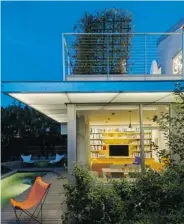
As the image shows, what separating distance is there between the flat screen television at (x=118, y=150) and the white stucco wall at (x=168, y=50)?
403 cm

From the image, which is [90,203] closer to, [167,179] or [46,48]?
[167,179]

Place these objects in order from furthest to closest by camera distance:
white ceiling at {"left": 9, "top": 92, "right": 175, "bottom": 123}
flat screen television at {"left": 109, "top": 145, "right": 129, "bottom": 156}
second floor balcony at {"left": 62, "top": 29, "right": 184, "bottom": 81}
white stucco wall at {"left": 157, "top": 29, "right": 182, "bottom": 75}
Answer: white stucco wall at {"left": 157, "top": 29, "right": 182, "bottom": 75} → flat screen television at {"left": 109, "top": 145, "right": 129, "bottom": 156} → second floor balcony at {"left": 62, "top": 29, "right": 184, "bottom": 81} → white ceiling at {"left": 9, "top": 92, "right": 175, "bottom": 123}

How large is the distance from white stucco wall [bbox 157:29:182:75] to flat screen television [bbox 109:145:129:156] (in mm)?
4030

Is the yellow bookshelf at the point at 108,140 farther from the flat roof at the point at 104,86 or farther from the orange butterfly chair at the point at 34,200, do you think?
the flat roof at the point at 104,86

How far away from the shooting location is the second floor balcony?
381 inches

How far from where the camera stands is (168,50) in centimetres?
1656

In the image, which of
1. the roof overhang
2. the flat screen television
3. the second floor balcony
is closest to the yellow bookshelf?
the flat screen television

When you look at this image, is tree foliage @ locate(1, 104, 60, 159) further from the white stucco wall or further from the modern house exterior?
the modern house exterior

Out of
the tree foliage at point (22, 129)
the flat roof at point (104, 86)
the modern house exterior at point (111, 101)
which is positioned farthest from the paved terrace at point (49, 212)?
the tree foliage at point (22, 129)

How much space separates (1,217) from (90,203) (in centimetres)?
243

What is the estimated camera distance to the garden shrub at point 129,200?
20.7ft

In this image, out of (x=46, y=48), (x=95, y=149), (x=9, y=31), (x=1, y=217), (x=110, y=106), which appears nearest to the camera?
(x=1, y=217)

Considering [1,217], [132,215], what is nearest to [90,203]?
[132,215]

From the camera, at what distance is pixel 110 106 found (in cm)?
907
